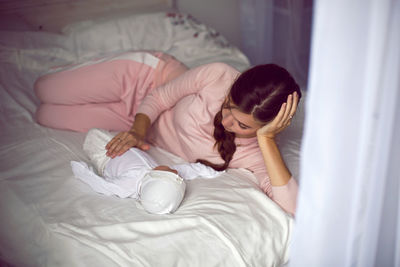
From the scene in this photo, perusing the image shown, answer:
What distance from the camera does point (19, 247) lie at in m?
1.06

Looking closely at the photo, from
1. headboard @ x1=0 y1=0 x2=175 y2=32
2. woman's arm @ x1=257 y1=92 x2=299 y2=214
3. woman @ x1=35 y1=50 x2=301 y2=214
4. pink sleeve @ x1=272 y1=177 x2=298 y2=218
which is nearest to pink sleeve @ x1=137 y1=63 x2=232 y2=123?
woman @ x1=35 y1=50 x2=301 y2=214

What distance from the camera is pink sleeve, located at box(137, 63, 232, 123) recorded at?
1372 millimetres

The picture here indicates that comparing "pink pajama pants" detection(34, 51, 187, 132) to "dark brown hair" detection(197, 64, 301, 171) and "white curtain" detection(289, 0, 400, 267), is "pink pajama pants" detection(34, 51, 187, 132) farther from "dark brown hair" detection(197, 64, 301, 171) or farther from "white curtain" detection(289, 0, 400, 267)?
"white curtain" detection(289, 0, 400, 267)

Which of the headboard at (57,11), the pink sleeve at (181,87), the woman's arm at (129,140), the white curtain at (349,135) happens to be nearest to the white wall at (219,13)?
the headboard at (57,11)

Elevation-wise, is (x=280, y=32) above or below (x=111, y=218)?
above

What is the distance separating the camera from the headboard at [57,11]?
2.16 metres

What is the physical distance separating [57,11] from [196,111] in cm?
143

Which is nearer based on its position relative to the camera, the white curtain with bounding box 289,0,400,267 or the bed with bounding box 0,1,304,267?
the white curtain with bounding box 289,0,400,267

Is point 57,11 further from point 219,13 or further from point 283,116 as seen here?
point 283,116

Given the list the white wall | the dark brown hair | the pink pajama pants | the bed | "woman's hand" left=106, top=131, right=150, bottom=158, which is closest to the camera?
the bed

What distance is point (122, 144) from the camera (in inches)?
51.2

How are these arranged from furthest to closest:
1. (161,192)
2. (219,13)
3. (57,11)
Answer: (219,13) → (57,11) → (161,192)

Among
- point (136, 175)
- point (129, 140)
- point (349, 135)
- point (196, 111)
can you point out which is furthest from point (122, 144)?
point (349, 135)

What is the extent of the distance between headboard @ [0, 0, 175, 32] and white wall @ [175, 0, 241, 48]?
7.9 inches
